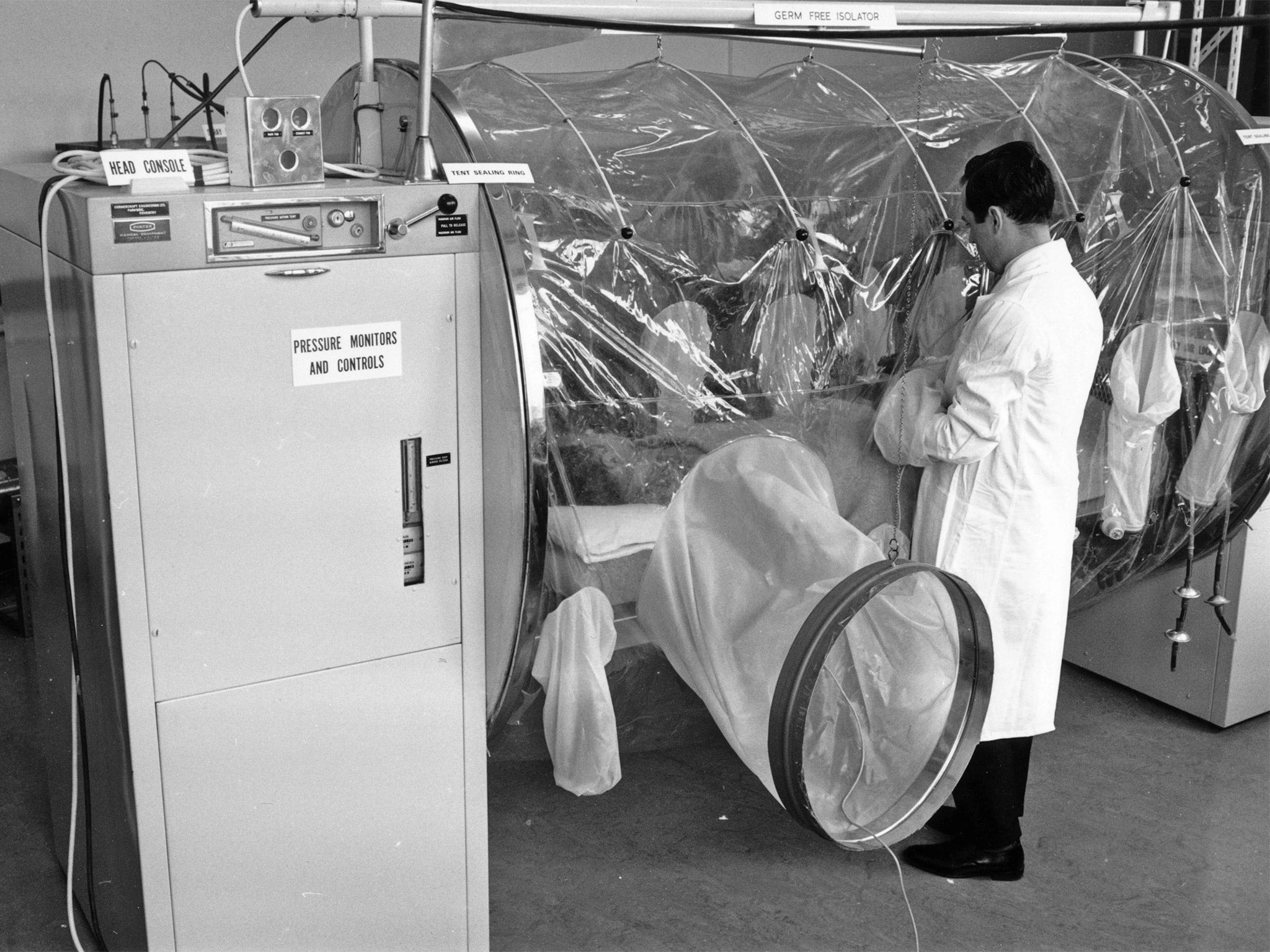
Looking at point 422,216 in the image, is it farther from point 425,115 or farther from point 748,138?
point 748,138

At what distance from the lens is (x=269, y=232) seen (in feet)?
5.34

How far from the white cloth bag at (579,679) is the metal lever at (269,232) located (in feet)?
2.48

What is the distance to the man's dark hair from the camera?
2.22 metres

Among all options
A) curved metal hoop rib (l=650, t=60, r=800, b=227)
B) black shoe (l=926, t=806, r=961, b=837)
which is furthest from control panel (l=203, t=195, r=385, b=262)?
black shoe (l=926, t=806, r=961, b=837)

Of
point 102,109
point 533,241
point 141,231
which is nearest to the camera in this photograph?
point 141,231

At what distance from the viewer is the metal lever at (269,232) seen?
63.1 inches

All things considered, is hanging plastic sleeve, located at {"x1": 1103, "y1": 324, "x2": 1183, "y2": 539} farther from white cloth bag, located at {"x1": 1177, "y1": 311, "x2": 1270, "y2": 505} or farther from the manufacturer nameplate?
the manufacturer nameplate

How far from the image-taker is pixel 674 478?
2205 mm

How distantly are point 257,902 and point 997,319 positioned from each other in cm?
156

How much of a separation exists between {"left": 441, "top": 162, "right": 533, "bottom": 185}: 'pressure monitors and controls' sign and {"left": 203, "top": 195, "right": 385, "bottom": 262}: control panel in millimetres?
133

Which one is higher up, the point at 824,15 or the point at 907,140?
the point at 824,15

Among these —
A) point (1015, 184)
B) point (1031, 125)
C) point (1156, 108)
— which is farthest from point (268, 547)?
point (1156, 108)

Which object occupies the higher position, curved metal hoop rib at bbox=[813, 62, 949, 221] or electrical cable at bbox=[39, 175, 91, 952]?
curved metal hoop rib at bbox=[813, 62, 949, 221]

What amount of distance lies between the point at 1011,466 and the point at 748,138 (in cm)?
83
